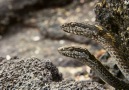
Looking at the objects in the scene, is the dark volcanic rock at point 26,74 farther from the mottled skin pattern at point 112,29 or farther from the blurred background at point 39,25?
the blurred background at point 39,25

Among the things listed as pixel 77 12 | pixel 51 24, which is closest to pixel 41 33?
pixel 51 24

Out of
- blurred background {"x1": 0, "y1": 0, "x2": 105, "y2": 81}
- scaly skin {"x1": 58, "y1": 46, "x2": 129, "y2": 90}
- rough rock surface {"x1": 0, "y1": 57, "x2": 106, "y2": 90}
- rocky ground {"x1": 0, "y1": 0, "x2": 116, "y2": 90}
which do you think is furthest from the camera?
blurred background {"x1": 0, "y1": 0, "x2": 105, "y2": 81}

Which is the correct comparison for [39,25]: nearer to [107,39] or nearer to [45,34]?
[45,34]

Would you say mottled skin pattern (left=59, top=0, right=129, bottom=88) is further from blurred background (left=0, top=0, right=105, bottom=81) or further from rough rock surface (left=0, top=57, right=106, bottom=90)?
blurred background (left=0, top=0, right=105, bottom=81)

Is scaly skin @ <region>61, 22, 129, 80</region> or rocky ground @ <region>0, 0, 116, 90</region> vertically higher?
scaly skin @ <region>61, 22, 129, 80</region>

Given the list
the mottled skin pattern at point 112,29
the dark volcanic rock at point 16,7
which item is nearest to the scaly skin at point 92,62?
the mottled skin pattern at point 112,29

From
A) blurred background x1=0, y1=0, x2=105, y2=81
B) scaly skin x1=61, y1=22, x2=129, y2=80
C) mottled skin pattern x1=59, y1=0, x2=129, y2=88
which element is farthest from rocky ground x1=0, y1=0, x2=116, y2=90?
scaly skin x1=61, y1=22, x2=129, y2=80
